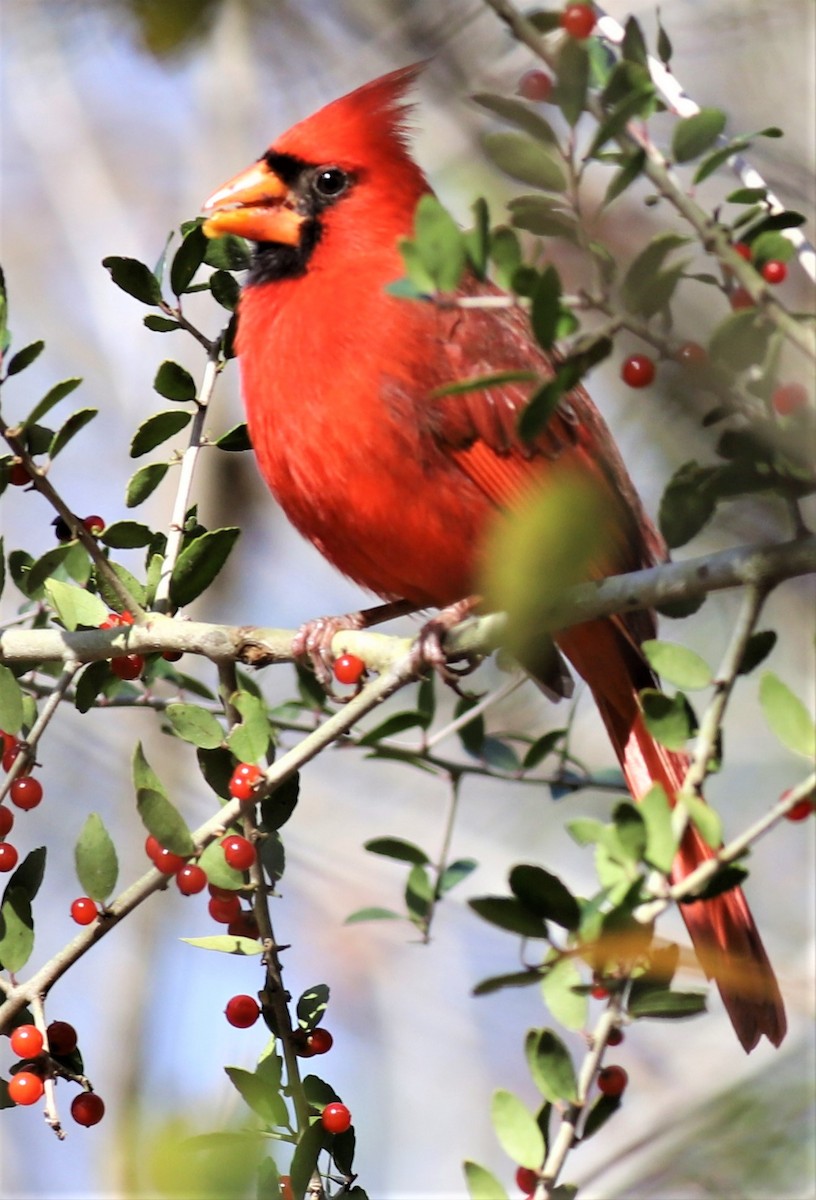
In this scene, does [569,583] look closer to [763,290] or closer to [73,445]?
[763,290]

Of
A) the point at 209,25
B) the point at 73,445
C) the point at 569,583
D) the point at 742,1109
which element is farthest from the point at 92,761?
the point at 569,583

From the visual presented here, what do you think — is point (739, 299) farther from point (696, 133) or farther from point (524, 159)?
point (524, 159)

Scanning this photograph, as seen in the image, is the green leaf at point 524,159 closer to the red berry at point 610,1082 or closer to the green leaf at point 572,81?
the green leaf at point 572,81

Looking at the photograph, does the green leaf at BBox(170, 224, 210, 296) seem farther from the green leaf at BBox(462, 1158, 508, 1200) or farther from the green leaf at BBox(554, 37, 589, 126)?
the green leaf at BBox(462, 1158, 508, 1200)

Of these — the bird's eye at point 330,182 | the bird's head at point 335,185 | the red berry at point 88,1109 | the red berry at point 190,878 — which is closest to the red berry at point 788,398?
the red berry at point 190,878

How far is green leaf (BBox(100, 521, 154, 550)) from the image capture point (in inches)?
66.3

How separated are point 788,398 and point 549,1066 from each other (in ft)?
1.89

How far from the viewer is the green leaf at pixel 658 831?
105 cm

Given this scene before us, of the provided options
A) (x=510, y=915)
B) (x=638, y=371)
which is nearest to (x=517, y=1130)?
(x=510, y=915)

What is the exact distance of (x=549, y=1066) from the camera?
110cm

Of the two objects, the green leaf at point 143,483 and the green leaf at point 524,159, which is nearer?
the green leaf at point 524,159

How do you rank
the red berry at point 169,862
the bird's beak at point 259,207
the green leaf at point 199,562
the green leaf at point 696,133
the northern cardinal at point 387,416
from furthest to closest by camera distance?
the bird's beak at point 259,207 → the northern cardinal at point 387,416 → the green leaf at point 199,562 → the red berry at point 169,862 → the green leaf at point 696,133

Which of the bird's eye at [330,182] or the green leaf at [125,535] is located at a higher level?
the bird's eye at [330,182]

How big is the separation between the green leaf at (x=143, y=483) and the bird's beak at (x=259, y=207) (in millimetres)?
565
